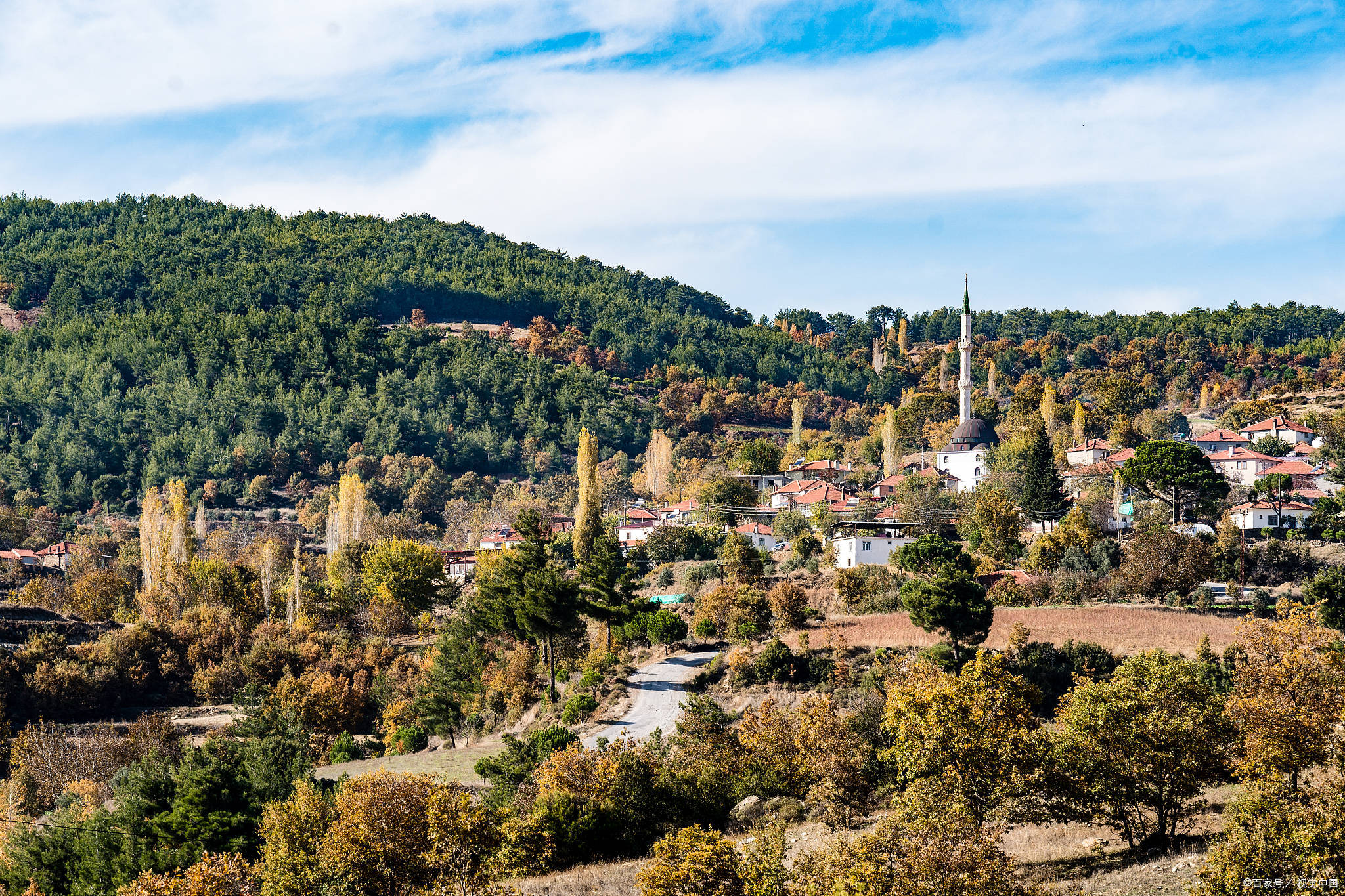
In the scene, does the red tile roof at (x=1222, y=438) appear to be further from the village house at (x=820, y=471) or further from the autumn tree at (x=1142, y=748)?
the autumn tree at (x=1142, y=748)

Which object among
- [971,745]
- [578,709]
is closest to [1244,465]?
[578,709]

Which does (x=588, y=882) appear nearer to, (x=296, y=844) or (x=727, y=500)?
(x=296, y=844)

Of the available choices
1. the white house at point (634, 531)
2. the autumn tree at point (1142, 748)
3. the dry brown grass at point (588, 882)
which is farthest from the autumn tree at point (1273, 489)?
the dry brown grass at point (588, 882)

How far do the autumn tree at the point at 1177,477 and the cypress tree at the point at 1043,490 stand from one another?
273cm

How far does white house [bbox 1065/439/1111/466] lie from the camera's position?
6869cm

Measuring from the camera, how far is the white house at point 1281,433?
72.8m

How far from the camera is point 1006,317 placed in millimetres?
150750

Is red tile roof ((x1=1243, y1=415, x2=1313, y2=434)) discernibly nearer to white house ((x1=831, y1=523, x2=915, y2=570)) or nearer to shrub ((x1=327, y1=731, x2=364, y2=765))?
white house ((x1=831, y1=523, x2=915, y2=570))

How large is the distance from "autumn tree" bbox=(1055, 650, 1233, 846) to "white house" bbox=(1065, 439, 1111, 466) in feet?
159

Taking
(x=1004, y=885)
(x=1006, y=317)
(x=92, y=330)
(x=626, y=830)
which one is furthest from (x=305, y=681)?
(x=1006, y=317)

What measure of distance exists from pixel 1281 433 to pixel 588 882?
2508 inches

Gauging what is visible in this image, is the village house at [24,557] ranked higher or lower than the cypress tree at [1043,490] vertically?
lower

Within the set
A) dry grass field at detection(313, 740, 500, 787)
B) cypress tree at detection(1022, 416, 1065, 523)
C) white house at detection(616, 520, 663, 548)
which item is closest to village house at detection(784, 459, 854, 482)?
white house at detection(616, 520, 663, 548)

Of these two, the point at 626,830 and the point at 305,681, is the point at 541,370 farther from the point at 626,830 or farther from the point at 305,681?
the point at 626,830
